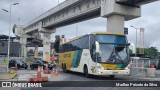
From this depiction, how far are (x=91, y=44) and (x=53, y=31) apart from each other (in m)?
44.2

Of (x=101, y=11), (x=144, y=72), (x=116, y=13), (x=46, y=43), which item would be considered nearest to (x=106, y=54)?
(x=144, y=72)

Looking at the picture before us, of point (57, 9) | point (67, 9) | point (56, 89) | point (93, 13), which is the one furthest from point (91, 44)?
point (57, 9)

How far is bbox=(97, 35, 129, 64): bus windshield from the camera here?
2102 centimetres

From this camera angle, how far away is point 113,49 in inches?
835

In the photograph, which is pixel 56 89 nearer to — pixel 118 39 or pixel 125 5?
pixel 118 39

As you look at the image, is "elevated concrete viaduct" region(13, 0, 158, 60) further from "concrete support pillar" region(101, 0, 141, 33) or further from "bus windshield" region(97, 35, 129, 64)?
"bus windshield" region(97, 35, 129, 64)

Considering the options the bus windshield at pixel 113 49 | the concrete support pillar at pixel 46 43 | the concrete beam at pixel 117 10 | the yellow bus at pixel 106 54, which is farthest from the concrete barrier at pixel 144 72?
the concrete support pillar at pixel 46 43

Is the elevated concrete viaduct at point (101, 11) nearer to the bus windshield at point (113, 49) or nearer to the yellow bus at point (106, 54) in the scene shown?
the yellow bus at point (106, 54)

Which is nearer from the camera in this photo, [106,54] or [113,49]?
[106,54]

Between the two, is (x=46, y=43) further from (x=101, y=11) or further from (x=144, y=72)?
(x=144, y=72)

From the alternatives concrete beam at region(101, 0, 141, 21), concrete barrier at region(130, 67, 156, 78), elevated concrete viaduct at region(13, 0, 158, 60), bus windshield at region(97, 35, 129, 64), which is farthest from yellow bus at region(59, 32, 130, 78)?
elevated concrete viaduct at region(13, 0, 158, 60)

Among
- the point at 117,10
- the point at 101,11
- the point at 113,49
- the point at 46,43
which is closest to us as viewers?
the point at 113,49

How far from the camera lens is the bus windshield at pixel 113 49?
21.0 meters

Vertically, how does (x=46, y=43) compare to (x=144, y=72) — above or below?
above
